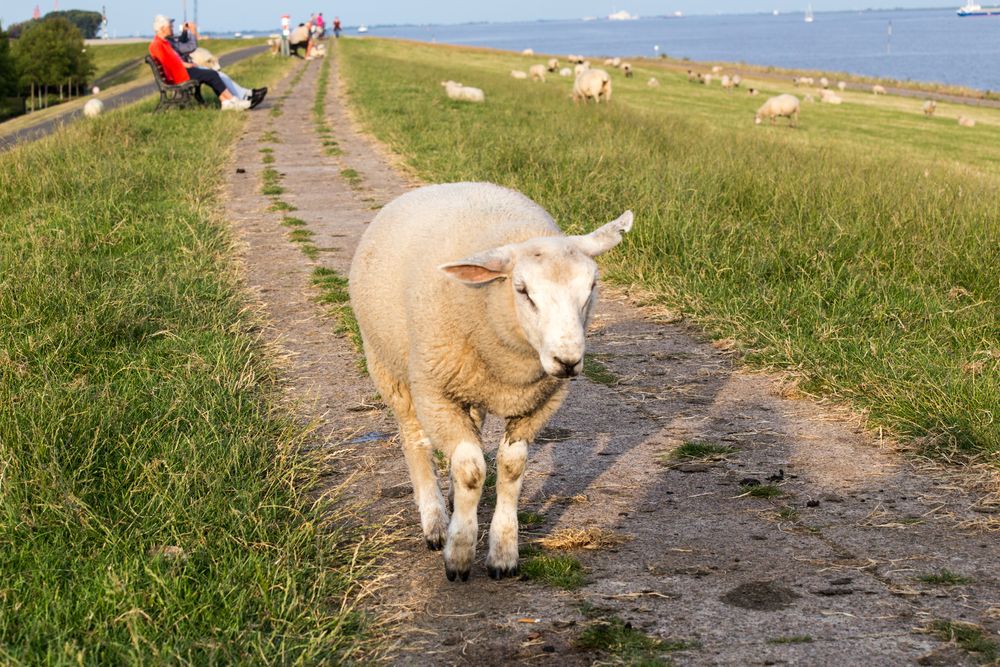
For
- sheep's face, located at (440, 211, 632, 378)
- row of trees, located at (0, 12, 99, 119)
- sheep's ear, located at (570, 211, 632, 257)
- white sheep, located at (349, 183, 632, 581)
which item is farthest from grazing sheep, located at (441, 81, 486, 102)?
row of trees, located at (0, 12, 99, 119)

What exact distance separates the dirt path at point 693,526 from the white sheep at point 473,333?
249mm

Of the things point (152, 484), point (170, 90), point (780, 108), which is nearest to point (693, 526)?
point (152, 484)

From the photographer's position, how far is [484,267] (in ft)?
12.8

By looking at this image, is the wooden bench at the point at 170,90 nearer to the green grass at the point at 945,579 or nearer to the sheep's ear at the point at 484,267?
the sheep's ear at the point at 484,267

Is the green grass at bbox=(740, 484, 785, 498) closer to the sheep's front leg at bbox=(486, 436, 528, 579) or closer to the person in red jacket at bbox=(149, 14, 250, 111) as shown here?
the sheep's front leg at bbox=(486, 436, 528, 579)

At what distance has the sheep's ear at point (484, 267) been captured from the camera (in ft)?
12.7

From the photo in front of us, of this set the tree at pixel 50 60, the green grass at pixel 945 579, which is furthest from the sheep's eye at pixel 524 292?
the tree at pixel 50 60

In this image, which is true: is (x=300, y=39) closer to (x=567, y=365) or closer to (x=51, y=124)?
(x=51, y=124)

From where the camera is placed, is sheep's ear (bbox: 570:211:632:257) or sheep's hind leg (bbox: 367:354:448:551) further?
sheep's hind leg (bbox: 367:354:448:551)

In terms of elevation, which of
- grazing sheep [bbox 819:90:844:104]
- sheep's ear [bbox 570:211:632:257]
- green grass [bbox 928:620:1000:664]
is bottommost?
grazing sheep [bbox 819:90:844:104]

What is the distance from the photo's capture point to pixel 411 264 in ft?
14.9

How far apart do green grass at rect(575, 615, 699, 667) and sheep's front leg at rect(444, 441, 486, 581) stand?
64cm

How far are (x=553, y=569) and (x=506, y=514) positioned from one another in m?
0.28

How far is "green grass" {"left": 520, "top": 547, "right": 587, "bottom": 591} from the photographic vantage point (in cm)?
393
